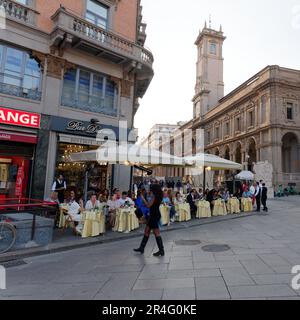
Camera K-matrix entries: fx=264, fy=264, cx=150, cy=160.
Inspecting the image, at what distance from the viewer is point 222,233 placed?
934 centimetres

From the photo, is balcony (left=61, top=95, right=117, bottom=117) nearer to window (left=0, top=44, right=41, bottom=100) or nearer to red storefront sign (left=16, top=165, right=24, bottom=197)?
window (left=0, top=44, right=41, bottom=100)

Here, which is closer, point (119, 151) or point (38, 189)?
point (119, 151)

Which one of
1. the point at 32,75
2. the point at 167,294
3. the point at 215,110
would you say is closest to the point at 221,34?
the point at 215,110

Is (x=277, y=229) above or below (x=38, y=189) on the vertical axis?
below

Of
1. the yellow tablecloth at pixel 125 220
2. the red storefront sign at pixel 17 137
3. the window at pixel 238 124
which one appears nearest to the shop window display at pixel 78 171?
the red storefront sign at pixel 17 137

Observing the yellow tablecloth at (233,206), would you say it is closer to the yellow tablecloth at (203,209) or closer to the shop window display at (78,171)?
the yellow tablecloth at (203,209)

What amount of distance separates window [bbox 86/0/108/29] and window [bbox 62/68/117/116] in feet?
9.80

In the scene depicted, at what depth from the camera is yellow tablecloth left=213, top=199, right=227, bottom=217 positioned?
13641 millimetres

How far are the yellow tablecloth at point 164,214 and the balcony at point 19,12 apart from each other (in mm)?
10293

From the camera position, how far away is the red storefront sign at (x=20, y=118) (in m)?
11.2

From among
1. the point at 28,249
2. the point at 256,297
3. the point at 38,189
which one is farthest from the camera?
the point at 38,189

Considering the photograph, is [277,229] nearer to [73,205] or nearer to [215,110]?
[73,205]

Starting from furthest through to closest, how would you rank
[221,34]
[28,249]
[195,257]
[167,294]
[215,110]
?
[221,34] < [215,110] < [28,249] < [195,257] < [167,294]

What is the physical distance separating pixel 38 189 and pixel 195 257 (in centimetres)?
857
